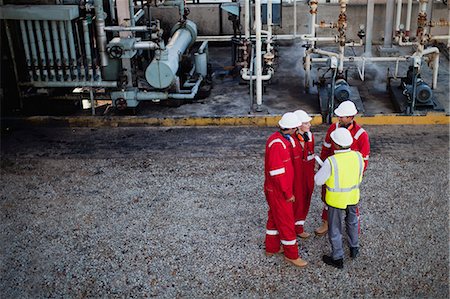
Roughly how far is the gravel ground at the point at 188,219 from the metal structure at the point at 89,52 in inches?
31.2

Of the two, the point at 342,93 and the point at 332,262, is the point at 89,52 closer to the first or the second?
the point at 342,93

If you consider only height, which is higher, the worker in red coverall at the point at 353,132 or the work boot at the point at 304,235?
the worker in red coverall at the point at 353,132

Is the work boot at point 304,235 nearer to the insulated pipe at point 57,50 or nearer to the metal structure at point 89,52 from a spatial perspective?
the metal structure at point 89,52

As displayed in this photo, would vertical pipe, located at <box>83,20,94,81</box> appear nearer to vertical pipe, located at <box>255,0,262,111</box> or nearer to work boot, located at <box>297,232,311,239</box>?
vertical pipe, located at <box>255,0,262,111</box>

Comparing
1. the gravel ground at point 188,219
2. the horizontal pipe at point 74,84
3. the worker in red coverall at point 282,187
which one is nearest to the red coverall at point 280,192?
the worker in red coverall at point 282,187

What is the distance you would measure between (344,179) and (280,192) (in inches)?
24.3

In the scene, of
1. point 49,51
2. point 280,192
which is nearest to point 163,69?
point 49,51

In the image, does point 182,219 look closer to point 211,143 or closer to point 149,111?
point 211,143

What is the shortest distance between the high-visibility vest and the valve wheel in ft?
15.6

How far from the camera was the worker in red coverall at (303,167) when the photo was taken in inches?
229

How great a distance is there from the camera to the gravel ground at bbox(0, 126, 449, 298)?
564 cm

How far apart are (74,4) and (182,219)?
4.57 m

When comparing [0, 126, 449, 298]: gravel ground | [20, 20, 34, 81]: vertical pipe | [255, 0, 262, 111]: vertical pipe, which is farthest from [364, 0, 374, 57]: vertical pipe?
[20, 20, 34, 81]: vertical pipe

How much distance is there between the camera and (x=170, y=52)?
9.66 m
